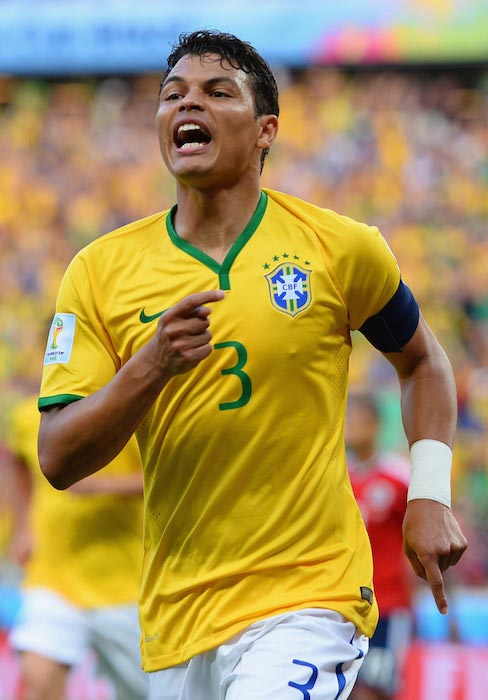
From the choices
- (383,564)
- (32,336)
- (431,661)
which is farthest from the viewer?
(32,336)

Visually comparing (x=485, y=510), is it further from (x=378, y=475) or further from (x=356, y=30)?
(x=356, y=30)

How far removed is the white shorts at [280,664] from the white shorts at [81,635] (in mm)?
2602

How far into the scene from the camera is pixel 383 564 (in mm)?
6762

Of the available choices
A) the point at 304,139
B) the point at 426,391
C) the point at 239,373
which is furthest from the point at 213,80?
the point at 304,139

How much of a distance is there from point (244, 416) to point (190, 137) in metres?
0.75

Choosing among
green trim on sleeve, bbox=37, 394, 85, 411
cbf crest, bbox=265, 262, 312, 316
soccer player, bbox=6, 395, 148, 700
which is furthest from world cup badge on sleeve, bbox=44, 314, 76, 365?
soccer player, bbox=6, 395, 148, 700

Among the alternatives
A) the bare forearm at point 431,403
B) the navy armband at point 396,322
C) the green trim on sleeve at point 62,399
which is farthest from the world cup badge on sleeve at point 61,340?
the bare forearm at point 431,403

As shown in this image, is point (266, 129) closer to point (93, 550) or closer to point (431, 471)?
point (431, 471)

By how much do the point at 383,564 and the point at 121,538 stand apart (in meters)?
1.64

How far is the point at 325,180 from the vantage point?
1703cm

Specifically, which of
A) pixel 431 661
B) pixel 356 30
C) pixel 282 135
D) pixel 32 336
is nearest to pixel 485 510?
pixel 431 661

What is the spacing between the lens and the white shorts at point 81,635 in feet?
18.8

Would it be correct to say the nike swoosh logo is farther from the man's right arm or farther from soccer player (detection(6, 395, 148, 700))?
soccer player (detection(6, 395, 148, 700))

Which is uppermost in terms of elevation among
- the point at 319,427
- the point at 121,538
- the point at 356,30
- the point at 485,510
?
the point at 356,30
